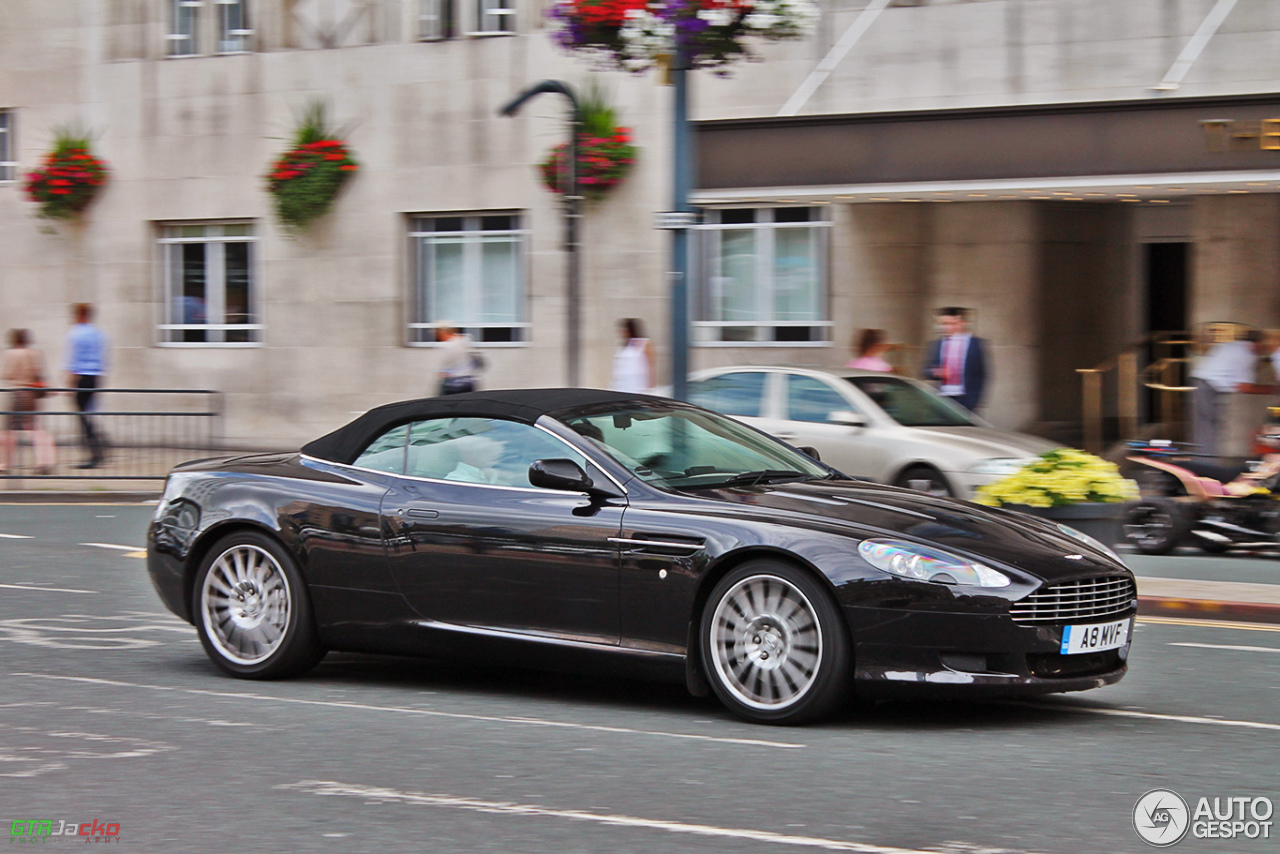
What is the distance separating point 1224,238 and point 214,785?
15.2 metres

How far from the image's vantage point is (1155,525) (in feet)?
42.0

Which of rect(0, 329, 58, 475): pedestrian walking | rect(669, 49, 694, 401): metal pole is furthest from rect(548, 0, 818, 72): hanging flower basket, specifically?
rect(0, 329, 58, 475): pedestrian walking

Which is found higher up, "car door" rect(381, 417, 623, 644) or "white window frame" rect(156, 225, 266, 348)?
"white window frame" rect(156, 225, 266, 348)

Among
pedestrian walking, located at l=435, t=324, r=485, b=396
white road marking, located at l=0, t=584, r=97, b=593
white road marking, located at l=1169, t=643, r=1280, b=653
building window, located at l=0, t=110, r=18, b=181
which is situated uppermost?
building window, located at l=0, t=110, r=18, b=181

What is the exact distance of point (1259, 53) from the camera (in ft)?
55.0

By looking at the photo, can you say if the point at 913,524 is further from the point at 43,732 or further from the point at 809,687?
the point at 43,732

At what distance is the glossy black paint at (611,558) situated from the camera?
6.18m

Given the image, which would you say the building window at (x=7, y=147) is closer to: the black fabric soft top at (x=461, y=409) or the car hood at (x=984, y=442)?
the car hood at (x=984, y=442)

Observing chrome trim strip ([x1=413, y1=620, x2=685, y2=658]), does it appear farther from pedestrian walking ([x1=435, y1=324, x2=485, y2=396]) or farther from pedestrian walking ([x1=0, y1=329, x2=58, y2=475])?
pedestrian walking ([x1=0, y1=329, x2=58, y2=475])

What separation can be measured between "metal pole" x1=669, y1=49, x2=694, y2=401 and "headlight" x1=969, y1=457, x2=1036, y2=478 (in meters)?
3.24

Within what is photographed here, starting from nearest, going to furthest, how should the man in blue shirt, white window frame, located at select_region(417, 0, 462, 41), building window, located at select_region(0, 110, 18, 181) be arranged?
1. the man in blue shirt
2. white window frame, located at select_region(417, 0, 462, 41)
3. building window, located at select_region(0, 110, 18, 181)

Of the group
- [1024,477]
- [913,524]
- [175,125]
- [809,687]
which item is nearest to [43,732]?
[809,687]

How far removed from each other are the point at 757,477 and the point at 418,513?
4.91ft

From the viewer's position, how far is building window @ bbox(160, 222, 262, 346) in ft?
77.0
